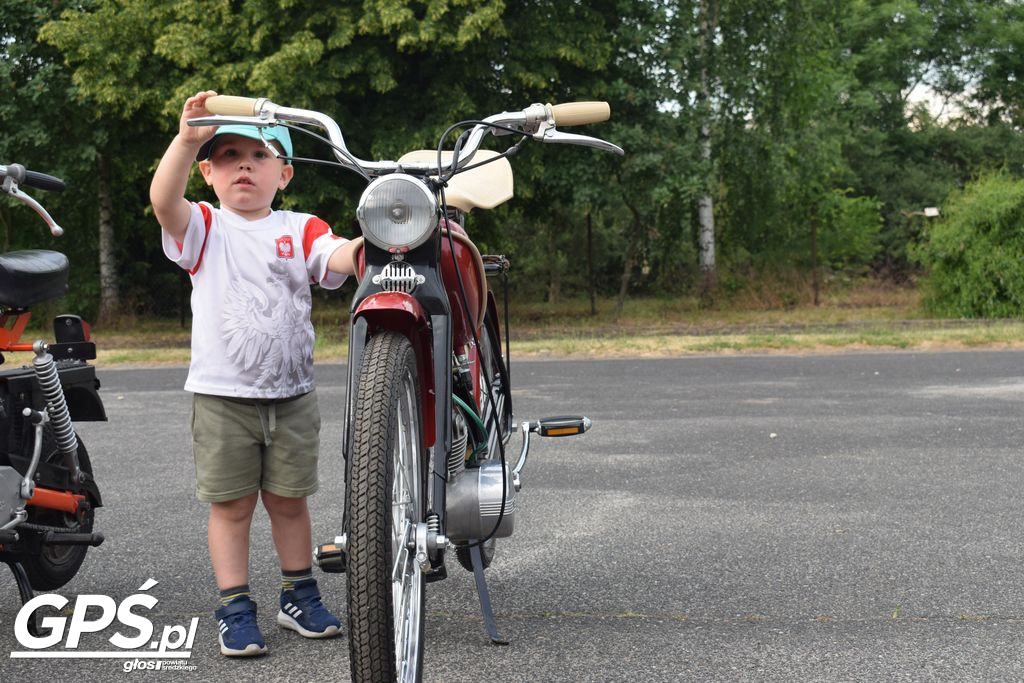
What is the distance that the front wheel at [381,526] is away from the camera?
8.64ft

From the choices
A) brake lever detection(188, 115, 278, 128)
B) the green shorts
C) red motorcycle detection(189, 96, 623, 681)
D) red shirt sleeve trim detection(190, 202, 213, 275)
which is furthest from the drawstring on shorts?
brake lever detection(188, 115, 278, 128)

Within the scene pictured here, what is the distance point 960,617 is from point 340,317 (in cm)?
2094

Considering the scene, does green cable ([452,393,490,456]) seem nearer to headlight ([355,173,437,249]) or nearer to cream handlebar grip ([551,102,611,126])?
headlight ([355,173,437,249])

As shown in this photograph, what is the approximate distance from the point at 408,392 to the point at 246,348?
0.80 metres

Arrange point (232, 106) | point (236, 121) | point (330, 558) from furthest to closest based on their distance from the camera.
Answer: point (232, 106) < point (236, 121) < point (330, 558)

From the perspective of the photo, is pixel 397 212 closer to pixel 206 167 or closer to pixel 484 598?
pixel 206 167

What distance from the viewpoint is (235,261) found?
11.7ft

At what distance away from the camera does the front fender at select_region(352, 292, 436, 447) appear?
284cm

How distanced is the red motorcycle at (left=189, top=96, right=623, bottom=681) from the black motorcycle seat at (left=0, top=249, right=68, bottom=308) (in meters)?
0.89

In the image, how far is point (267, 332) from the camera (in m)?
3.54

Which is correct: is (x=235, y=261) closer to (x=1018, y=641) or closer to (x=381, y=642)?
(x=381, y=642)

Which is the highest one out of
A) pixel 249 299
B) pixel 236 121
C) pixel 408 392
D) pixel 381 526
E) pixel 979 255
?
pixel 236 121

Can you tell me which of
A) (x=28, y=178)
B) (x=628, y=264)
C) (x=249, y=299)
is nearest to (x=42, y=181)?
(x=28, y=178)

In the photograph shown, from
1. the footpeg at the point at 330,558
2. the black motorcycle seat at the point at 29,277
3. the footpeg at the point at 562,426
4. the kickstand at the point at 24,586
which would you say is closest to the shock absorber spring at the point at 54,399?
the black motorcycle seat at the point at 29,277
